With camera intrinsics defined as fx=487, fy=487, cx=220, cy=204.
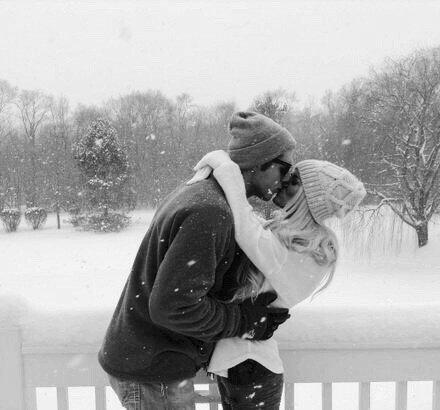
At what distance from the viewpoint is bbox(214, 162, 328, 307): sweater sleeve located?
1238mm

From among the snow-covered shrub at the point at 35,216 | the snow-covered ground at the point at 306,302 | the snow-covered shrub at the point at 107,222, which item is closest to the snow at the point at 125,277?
the snow-covered ground at the point at 306,302

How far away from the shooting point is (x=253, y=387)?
134cm

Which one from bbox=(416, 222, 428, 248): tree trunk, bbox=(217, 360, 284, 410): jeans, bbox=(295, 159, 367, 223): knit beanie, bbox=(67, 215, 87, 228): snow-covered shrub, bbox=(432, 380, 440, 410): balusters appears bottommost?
bbox=(67, 215, 87, 228): snow-covered shrub

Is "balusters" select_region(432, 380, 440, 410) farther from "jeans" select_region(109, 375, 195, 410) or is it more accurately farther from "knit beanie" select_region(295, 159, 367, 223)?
"jeans" select_region(109, 375, 195, 410)

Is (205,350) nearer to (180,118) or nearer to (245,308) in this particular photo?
(245,308)

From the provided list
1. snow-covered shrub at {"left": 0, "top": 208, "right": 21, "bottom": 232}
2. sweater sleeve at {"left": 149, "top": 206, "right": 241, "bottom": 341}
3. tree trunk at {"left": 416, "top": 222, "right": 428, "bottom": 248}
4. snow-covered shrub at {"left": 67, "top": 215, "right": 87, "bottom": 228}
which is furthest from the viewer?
snow-covered shrub at {"left": 67, "top": 215, "right": 87, "bottom": 228}

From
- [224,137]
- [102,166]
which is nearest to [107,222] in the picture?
[102,166]

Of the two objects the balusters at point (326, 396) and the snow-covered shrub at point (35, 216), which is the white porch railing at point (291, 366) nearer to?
the balusters at point (326, 396)

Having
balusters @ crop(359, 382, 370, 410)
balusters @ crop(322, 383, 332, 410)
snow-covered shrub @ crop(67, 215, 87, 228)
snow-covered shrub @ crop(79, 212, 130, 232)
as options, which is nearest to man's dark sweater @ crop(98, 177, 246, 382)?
balusters @ crop(322, 383, 332, 410)

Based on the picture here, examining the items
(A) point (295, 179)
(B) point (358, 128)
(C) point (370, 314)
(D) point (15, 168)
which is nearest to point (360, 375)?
(C) point (370, 314)

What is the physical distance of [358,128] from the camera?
21.0 meters

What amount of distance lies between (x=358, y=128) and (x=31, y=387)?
21.0 meters

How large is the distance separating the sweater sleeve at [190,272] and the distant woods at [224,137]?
17800 millimetres

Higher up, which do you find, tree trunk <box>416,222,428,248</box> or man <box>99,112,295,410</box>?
man <box>99,112,295,410</box>
